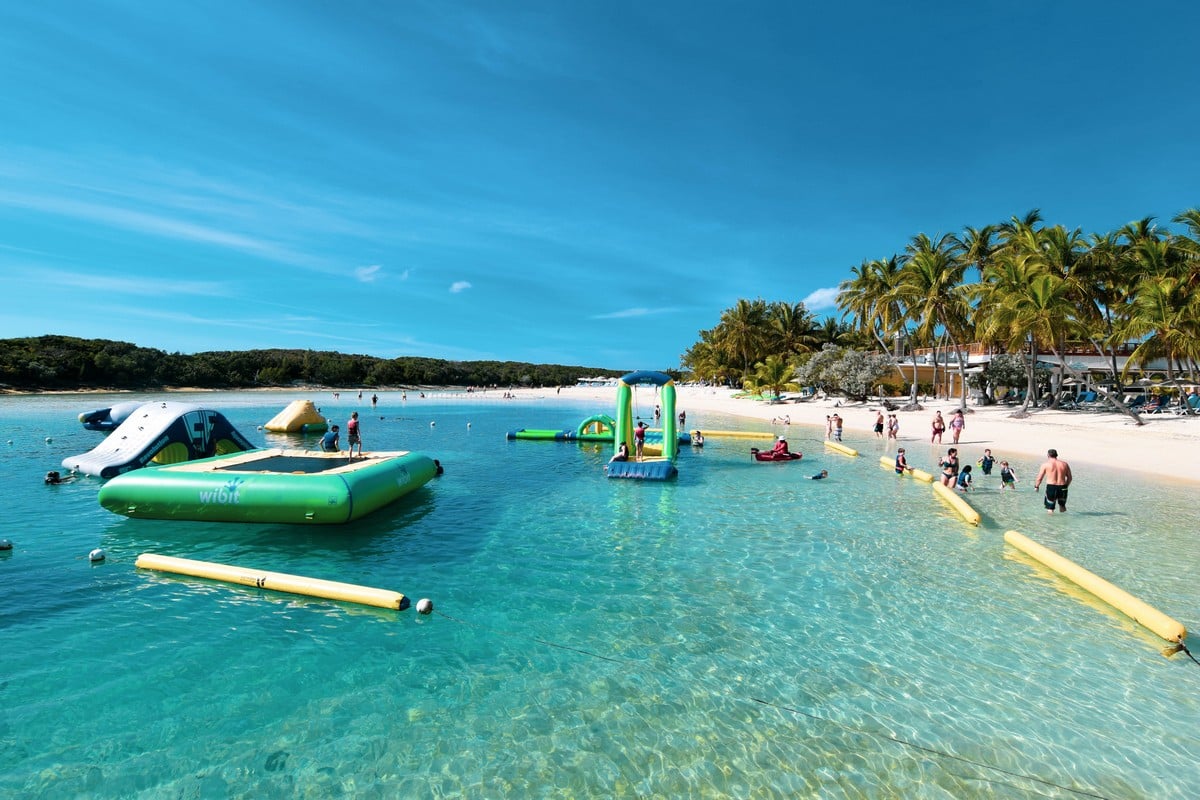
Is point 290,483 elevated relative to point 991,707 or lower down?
elevated

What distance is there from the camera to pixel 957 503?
12992 millimetres

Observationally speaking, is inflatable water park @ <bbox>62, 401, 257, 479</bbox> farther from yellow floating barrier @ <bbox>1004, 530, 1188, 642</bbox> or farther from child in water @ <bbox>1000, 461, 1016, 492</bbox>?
child in water @ <bbox>1000, 461, 1016, 492</bbox>

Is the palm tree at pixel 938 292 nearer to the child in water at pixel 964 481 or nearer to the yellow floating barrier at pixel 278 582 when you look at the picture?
the child in water at pixel 964 481

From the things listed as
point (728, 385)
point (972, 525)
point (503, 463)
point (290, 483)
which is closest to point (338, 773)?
point (290, 483)

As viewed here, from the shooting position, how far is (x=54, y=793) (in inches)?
168

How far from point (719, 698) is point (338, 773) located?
336 centimetres

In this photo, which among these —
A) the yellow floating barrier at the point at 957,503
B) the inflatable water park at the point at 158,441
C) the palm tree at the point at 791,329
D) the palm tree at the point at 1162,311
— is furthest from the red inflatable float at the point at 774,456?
the palm tree at the point at 791,329

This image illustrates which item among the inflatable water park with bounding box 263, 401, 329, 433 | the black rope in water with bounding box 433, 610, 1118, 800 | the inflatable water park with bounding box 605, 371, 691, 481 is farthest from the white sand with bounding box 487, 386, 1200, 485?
the inflatable water park with bounding box 263, 401, 329, 433

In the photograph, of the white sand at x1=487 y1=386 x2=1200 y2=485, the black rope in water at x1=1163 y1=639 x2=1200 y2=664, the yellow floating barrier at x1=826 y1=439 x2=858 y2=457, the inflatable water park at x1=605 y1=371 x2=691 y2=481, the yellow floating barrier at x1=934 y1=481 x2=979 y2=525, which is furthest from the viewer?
the yellow floating barrier at x1=826 y1=439 x2=858 y2=457

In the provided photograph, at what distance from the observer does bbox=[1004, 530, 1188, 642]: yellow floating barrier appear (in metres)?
6.51

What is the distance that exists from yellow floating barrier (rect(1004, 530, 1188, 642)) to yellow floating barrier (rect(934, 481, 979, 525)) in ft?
6.23

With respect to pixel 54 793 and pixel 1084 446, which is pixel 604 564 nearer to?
pixel 54 793

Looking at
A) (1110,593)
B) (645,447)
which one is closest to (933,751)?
(1110,593)

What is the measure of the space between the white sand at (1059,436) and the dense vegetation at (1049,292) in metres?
2.85
